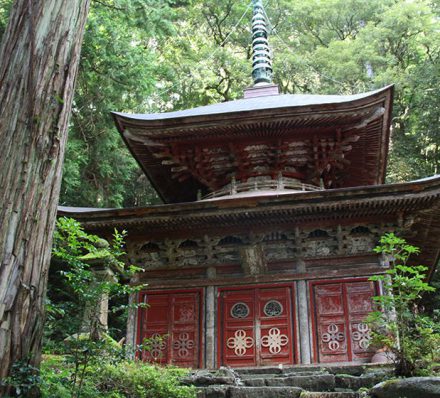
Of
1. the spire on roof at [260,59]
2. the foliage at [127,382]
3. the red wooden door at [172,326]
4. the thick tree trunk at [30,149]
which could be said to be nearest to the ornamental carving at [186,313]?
the red wooden door at [172,326]

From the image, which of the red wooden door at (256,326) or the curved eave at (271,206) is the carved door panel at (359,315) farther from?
the curved eave at (271,206)

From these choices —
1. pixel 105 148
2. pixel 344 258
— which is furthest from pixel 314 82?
pixel 344 258

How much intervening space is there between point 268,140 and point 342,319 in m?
3.82

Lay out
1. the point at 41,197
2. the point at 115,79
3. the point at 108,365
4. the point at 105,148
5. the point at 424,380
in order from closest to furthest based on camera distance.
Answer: the point at 41,197, the point at 424,380, the point at 108,365, the point at 115,79, the point at 105,148

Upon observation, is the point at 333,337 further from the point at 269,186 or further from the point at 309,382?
the point at 269,186

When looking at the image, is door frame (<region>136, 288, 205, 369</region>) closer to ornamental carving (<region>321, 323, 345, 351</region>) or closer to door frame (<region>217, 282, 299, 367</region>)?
door frame (<region>217, 282, 299, 367</region>)

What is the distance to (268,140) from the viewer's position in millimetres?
11031

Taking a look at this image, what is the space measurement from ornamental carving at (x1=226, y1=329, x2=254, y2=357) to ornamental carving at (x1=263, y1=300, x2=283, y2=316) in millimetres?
535

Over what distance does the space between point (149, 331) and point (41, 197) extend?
19.3 ft

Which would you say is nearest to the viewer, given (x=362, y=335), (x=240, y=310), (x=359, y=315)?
(x=362, y=335)

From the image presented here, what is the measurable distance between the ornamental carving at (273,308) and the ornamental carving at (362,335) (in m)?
1.29

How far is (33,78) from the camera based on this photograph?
473 cm

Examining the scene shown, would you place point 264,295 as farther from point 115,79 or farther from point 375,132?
point 115,79

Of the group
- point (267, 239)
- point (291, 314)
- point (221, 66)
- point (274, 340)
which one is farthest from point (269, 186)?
point (221, 66)
